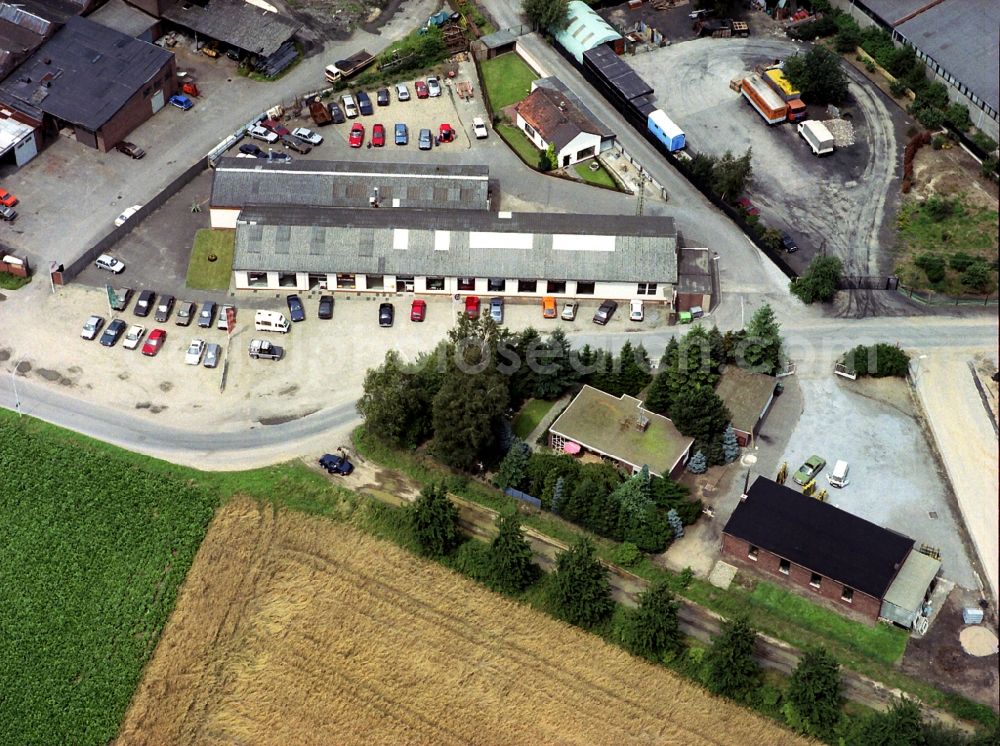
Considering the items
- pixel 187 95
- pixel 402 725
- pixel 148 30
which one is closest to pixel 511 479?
pixel 402 725

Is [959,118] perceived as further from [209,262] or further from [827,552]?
[209,262]

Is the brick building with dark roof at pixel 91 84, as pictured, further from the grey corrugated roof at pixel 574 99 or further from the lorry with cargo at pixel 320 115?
the grey corrugated roof at pixel 574 99

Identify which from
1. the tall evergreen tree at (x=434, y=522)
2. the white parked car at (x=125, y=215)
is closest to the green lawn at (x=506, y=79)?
the white parked car at (x=125, y=215)

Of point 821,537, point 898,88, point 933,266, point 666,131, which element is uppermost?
point 898,88

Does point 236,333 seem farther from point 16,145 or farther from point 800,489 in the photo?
point 800,489

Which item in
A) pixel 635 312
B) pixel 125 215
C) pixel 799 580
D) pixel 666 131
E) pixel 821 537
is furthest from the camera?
pixel 666 131

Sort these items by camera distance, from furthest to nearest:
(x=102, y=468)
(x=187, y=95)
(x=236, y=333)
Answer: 1. (x=187, y=95)
2. (x=236, y=333)
3. (x=102, y=468)

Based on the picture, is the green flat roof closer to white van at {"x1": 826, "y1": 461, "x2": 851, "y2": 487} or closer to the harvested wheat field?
white van at {"x1": 826, "y1": 461, "x2": 851, "y2": 487}

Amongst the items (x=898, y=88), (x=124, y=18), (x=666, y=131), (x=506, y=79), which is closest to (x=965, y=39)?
(x=898, y=88)
